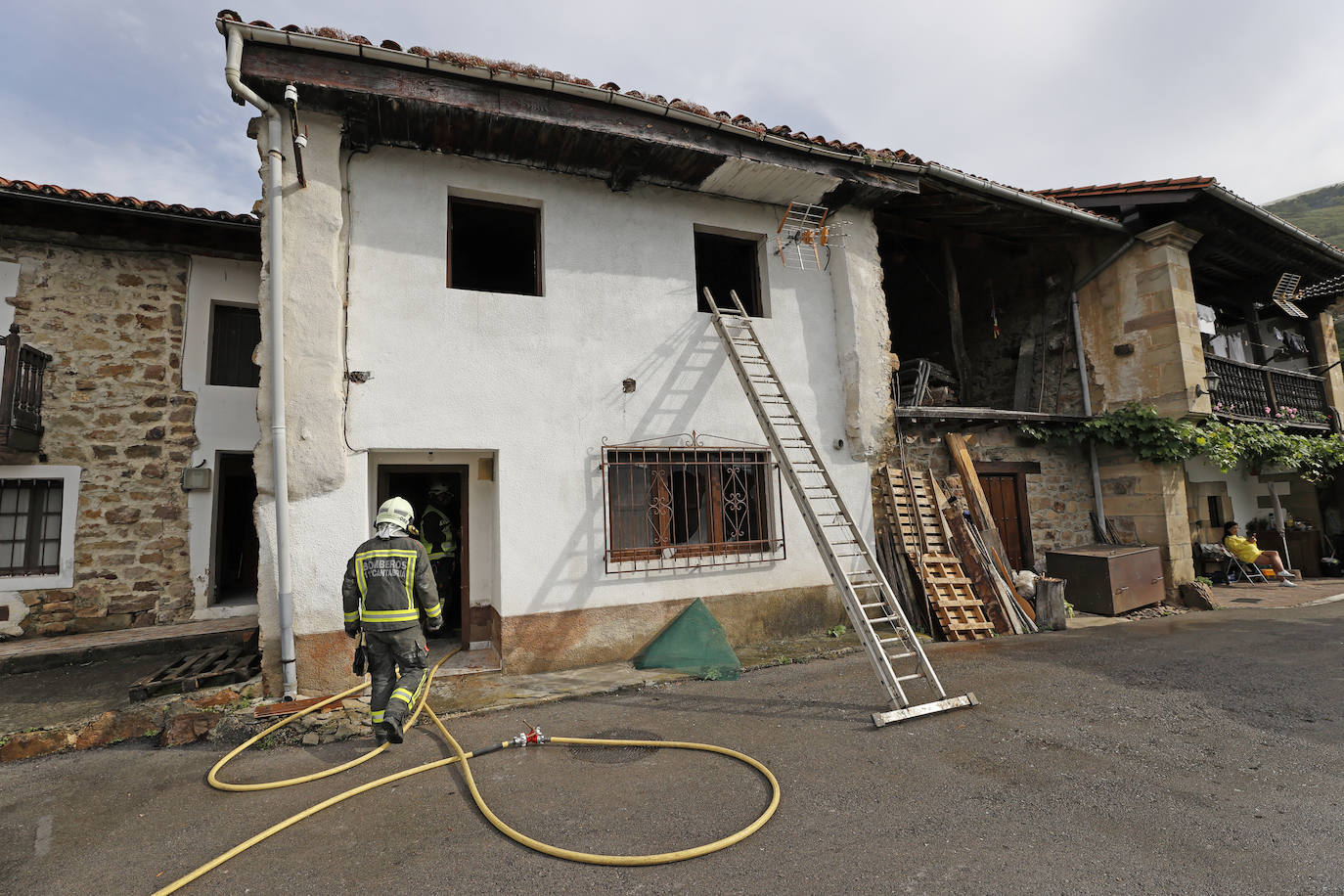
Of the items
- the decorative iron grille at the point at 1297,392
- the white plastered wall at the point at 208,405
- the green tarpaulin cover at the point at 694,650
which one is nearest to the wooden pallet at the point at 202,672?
the white plastered wall at the point at 208,405

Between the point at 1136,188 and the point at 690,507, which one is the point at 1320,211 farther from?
the point at 690,507

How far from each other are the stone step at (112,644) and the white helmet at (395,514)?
2.88 metres

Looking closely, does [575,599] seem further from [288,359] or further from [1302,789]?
[1302,789]

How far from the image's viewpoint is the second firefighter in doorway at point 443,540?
7.02 meters

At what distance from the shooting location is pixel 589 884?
101 inches

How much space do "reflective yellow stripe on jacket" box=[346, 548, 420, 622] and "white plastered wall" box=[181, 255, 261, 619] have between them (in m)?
4.97

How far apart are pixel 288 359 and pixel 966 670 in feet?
21.7

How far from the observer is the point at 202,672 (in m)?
5.23

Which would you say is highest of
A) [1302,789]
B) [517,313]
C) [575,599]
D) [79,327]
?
[79,327]

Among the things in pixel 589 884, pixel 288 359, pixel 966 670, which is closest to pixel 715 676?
pixel 966 670

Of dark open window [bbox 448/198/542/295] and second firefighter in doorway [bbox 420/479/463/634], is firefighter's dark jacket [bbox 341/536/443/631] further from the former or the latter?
dark open window [bbox 448/198/542/295]

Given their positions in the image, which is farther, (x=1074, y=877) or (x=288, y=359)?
(x=288, y=359)

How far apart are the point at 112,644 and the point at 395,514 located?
15.3ft

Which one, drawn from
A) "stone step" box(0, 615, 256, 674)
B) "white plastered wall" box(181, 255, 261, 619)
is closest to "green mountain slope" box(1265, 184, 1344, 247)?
"white plastered wall" box(181, 255, 261, 619)
